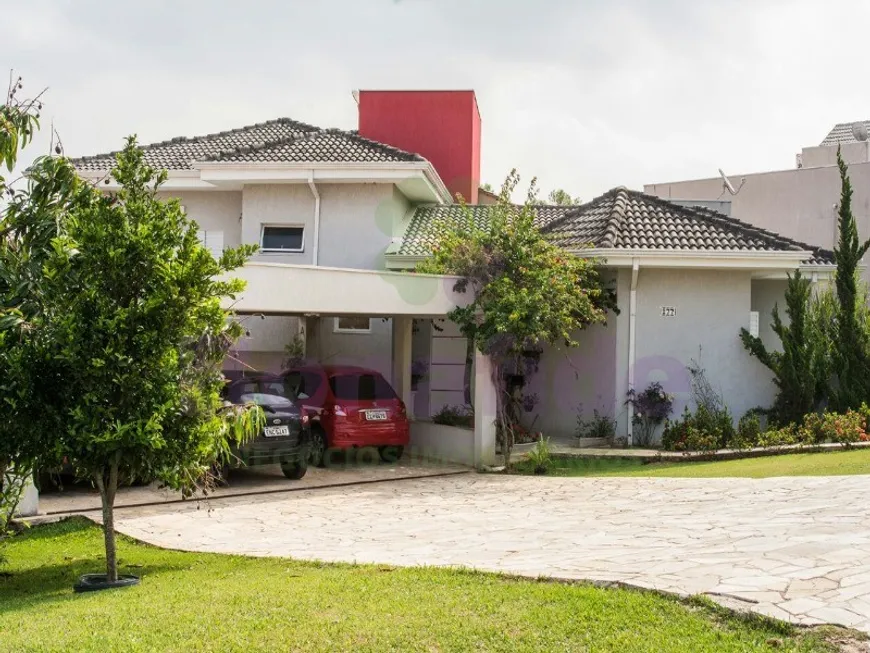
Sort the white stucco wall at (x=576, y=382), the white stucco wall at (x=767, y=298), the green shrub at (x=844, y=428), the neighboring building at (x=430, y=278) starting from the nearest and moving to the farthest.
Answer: the green shrub at (x=844, y=428) → the neighboring building at (x=430, y=278) → the white stucco wall at (x=576, y=382) → the white stucco wall at (x=767, y=298)

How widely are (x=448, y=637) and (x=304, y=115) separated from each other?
22.6 m

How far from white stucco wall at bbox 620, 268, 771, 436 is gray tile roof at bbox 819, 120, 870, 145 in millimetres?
21147

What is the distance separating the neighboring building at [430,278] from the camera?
18281mm

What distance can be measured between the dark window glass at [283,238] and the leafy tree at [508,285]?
215 inches

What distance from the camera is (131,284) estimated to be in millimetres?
8750

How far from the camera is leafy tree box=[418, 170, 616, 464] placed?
15.7m

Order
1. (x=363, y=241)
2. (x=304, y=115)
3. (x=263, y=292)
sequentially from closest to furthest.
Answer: (x=263, y=292), (x=363, y=241), (x=304, y=115)

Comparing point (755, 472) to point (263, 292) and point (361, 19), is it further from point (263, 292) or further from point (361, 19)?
point (361, 19)

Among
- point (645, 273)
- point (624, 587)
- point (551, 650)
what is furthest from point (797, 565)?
point (645, 273)

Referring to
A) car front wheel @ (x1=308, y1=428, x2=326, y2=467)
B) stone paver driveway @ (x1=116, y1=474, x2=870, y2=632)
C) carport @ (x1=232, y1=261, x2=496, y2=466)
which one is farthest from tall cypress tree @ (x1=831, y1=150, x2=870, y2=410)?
car front wheel @ (x1=308, y1=428, x2=326, y2=467)

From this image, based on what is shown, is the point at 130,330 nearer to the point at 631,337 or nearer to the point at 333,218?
the point at 631,337

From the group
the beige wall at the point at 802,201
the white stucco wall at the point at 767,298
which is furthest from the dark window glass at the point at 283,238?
the beige wall at the point at 802,201

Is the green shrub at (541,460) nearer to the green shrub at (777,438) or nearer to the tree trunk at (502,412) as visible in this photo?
the tree trunk at (502,412)

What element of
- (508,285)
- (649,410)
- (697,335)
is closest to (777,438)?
Answer: (649,410)
